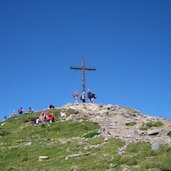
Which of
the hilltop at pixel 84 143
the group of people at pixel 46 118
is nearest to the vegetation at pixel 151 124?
the hilltop at pixel 84 143

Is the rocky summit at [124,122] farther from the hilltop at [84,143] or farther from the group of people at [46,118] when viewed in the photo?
the group of people at [46,118]

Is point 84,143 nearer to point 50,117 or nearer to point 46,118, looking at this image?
point 50,117

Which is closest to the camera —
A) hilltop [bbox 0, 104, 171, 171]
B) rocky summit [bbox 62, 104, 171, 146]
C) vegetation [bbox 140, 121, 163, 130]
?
hilltop [bbox 0, 104, 171, 171]

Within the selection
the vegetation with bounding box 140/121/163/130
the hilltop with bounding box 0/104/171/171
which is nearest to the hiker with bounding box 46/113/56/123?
the hilltop with bounding box 0/104/171/171

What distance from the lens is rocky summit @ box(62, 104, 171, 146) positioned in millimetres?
31669

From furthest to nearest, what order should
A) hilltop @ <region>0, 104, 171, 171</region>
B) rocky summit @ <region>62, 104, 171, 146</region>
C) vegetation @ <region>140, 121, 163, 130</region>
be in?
vegetation @ <region>140, 121, 163, 130</region>, rocky summit @ <region>62, 104, 171, 146</region>, hilltop @ <region>0, 104, 171, 171</region>

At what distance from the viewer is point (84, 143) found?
31.0 m

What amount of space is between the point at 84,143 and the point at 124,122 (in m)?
12.9

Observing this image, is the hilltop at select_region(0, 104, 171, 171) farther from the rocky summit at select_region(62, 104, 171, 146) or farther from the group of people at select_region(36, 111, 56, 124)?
the group of people at select_region(36, 111, 56, 124)

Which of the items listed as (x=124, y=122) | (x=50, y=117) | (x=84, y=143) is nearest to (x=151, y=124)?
(x=124, y=122)

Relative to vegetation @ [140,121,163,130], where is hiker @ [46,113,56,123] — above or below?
above

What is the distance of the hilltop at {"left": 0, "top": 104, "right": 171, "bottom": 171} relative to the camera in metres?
24.3

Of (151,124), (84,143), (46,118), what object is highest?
(46,118)

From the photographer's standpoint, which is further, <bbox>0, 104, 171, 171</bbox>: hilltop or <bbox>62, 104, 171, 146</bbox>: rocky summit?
<bbox>62, 104, 171, 146</bbox>: rocky summit
